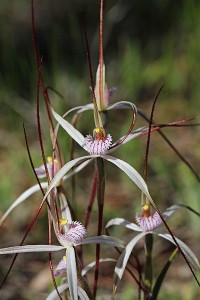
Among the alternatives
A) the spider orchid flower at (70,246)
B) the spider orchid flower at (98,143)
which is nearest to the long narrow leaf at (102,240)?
the spider orchid flower at (70,246)

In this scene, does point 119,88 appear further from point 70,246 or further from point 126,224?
point 70,246

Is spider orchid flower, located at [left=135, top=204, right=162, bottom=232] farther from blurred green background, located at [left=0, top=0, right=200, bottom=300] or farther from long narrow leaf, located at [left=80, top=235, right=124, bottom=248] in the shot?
blurred green background, located at [left=0, top=0, right=200, bottom=300]

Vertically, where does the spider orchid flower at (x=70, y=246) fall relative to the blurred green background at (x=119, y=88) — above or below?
below

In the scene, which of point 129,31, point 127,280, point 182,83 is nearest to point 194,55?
point 182,83

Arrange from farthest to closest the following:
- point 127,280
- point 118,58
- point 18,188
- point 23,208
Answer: point 118,58
point 18,188
point 23,208
point 127,280

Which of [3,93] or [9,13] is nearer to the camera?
[3,93]

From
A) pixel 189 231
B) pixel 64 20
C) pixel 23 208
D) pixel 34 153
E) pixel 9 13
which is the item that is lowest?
pixel 189 231

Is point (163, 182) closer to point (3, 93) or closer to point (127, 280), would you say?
point (127, 280)

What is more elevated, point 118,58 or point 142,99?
point 118,58

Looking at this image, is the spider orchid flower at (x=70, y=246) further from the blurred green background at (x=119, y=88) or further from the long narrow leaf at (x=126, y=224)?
the blurred green background at (x=119, y=88)
